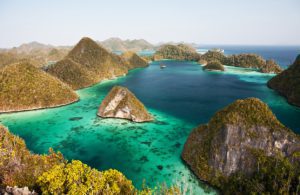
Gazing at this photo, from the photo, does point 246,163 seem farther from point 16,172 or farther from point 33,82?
point 33,82

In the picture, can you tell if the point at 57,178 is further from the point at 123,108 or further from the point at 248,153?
the point at 123,108

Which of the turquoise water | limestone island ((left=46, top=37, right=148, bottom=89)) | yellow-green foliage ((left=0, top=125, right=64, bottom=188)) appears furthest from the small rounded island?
yellow-green foliage ((left=0, top=125, right=64, bottom=188))

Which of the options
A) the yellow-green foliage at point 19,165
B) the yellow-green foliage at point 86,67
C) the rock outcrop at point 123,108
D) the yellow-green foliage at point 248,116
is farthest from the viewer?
the yellow-green foliage at point 86,67

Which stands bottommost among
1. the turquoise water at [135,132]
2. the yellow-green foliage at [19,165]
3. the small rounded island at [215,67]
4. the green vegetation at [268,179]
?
the turquoise water at [135,132]

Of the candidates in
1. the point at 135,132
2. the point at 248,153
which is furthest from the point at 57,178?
the point at 135,132

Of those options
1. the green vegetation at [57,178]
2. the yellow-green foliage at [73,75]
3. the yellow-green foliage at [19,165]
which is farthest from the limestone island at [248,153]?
the yellow-green foliage at [73,75]

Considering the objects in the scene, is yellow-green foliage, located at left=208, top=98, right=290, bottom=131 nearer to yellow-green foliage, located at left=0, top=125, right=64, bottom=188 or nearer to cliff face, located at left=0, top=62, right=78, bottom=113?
yellow-green foliage, located at left=0, top=125, right=64, bottom=188

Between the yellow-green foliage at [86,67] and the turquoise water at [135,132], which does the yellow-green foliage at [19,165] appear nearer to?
the turquoise water at [135,132]

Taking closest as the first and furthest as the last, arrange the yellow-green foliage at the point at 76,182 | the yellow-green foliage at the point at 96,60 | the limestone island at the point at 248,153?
the yellow-green foliage at the point at 76,182 → the limestone island at the point at 248,153 → the yellow-green foliage at the point at 96,60

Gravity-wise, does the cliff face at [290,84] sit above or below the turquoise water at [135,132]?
above
